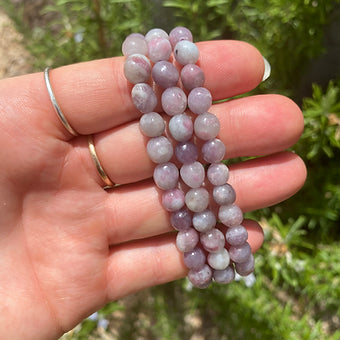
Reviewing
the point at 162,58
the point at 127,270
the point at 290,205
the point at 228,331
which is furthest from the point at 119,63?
the point at 228,331

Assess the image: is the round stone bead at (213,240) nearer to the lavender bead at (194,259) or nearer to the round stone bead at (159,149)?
the lavender bead at (194,259)

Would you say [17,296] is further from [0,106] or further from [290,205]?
[290,205]

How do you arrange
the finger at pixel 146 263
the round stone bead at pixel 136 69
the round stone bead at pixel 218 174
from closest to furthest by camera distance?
the round stone bead at pixel 136 69
the round stone bead at pixel 218 174
the finger at pixel 146 263

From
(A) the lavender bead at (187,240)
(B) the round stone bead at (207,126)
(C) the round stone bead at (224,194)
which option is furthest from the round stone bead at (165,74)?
(A) the lavender bead at (187,240)

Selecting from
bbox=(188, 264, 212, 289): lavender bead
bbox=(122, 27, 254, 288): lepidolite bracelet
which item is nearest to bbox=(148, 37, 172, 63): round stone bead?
bbox=(122, 27, 254, 288): lepidolite bracelet

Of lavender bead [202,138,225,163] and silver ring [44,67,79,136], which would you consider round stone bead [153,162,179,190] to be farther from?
silver ring [44,67,79,136]

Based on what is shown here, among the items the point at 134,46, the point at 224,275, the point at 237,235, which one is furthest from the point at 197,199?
the point at 134,46
